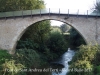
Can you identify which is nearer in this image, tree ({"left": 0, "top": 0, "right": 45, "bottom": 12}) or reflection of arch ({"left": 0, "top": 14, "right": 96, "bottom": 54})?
reflection of arch ({"left": 0, "top": 14, "right": 96, "bottom": 54})

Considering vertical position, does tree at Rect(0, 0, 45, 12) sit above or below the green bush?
above

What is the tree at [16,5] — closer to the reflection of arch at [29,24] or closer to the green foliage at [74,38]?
the reflection of arch at [29,24]

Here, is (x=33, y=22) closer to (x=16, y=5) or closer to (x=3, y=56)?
(x=3, y=56)

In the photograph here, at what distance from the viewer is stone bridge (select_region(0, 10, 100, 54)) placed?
76.6ft

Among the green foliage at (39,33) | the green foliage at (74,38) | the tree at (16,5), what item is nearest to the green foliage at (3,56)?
the green foliage at (39,33)

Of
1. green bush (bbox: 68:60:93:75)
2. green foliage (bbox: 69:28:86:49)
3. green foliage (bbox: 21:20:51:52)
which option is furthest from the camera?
green foliage (bbox: 69:28:86:49)

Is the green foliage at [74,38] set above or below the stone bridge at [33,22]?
below

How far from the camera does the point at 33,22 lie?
82.0ft

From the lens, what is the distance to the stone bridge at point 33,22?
23344 mm

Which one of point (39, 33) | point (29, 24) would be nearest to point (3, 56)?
point (29, 24)

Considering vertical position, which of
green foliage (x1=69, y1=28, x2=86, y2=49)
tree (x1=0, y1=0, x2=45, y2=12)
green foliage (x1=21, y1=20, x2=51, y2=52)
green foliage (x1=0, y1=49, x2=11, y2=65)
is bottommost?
green foliage (x1=69, y1=28, x2=86, y2=49)

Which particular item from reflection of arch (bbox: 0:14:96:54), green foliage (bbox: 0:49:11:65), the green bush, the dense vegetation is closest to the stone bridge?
reflection of arch (bbox: 0:14:96:54)

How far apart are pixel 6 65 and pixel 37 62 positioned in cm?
800

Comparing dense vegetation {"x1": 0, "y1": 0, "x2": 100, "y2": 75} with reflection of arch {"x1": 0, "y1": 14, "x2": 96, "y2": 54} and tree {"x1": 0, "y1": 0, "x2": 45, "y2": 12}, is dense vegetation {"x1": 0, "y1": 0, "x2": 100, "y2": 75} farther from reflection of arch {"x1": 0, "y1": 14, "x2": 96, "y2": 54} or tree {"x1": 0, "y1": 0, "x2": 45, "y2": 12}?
reflection of arch {"x1": 0, "y1": 14, "x2": 96, "y2": 54}
